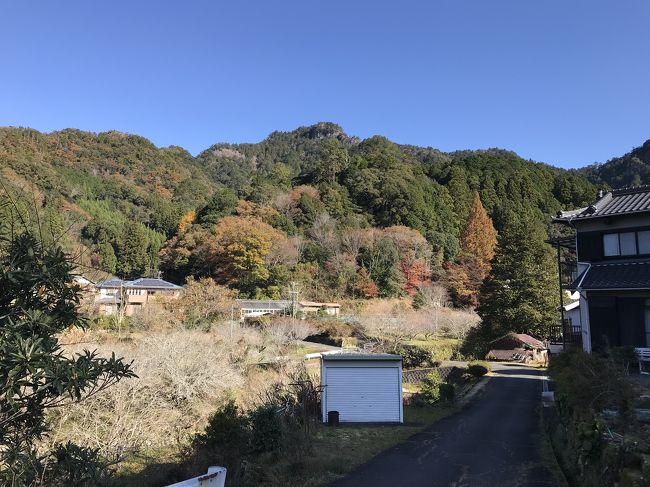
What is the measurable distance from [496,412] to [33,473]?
16.0m

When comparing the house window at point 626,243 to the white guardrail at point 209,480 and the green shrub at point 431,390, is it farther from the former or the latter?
the white guardrail at point 209,480

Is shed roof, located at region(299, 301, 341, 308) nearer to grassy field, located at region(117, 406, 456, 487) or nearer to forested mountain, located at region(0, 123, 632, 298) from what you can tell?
forested mountain, located at region(0, 123, 632, 298)

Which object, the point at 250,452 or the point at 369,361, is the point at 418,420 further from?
the point at 250,452

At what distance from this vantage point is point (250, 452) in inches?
375

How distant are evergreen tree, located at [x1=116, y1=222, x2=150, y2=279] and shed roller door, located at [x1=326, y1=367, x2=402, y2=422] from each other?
37.2 metres

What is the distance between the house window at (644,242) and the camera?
1438 centimetres

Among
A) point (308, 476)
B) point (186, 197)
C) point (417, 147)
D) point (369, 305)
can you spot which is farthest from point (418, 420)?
point (417, 147)

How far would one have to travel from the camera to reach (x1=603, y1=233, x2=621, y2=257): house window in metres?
15.0

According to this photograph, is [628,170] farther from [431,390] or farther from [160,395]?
[160,395]

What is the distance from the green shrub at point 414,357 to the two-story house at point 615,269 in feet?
35.5

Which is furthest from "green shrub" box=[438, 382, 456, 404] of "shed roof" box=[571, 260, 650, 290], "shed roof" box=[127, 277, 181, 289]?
"shed roof" box=[127, 277, 181, 289]

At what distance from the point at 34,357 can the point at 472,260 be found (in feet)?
147

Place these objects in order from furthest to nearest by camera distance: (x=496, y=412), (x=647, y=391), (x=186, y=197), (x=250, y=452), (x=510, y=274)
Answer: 1. (x=186, y=197)
2. (x=510, y=274)
3. (x=496, y=412)
4. (x=250, y=452)
5. (x=647, y=391)

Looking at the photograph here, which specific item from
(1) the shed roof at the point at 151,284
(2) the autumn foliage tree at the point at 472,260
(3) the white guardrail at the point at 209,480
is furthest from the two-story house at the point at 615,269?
(1) the shed roof at the point at 151,284
